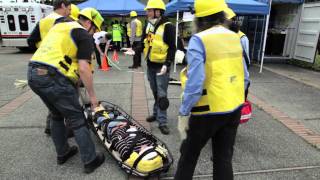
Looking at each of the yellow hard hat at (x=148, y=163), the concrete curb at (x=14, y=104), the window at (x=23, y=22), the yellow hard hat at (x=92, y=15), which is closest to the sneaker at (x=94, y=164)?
the yellow hard hat at (x=148, y=163)

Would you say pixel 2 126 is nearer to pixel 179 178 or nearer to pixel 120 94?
pixel 120 94

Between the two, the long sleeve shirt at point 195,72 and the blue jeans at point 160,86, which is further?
the blue jeans at point 160,86

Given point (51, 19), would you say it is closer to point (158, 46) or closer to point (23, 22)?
point (158, 46)

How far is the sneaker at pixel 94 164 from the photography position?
3160mm

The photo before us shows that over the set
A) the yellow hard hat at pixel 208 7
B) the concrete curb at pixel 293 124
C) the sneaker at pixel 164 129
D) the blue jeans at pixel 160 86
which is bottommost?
the concrete curb at pixel 293 124

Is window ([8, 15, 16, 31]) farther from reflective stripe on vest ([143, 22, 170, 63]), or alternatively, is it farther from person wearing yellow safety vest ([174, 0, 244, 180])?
person wearing yellow safety vest ([174, 0, 244, 180])

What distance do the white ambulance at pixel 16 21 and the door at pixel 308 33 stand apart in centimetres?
1252

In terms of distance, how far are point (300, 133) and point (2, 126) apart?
4.60 m

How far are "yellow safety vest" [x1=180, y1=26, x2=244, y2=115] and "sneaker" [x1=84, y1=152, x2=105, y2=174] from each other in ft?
4.89

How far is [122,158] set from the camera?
3117 mm

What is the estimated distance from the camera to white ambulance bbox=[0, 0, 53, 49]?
1472cm

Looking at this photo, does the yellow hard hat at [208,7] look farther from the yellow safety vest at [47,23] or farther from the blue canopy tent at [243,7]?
the blue canopy tent at [243,7]

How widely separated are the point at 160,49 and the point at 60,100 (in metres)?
1.65

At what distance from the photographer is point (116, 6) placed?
16281 millimetres
